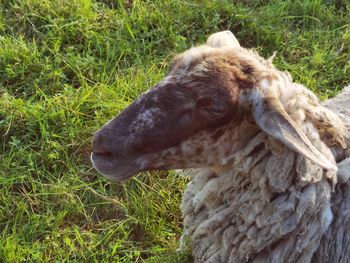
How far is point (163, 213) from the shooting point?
3.30m

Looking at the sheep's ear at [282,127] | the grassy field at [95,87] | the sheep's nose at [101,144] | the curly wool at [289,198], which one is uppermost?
the sheep's ear at [282,127]

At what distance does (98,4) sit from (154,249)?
208 cm

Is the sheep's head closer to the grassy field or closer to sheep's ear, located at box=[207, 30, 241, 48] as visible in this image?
sheep's ear, located at box=[207, 30, 241, 48]

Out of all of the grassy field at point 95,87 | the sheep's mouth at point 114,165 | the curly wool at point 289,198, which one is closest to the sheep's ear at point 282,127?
the curly wool at point 289,198

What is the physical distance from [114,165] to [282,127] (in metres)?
0.71

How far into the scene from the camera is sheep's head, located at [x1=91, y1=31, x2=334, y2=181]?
2.30m

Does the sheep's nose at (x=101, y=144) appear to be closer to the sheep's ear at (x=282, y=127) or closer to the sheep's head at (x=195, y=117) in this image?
the sheep's head at (x=195, y=117)

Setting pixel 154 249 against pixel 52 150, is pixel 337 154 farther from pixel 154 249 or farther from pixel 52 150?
pixel 52 150

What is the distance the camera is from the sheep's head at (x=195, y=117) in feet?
7.55

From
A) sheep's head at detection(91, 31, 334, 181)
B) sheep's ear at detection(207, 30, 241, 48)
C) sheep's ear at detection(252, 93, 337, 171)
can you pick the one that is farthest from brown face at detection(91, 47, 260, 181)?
sheep's ear at detection(207, 30, 241, 48)

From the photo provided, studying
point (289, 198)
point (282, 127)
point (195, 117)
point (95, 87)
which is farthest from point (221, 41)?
point (95, 87)

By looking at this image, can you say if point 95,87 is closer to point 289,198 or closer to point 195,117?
point 195,117

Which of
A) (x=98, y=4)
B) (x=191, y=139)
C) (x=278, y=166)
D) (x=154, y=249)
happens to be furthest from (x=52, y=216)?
(x=98, y=4)

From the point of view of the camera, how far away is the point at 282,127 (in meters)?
2.17
